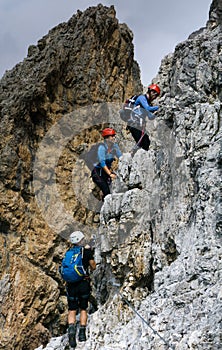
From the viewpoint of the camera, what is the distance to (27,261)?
20.5 m

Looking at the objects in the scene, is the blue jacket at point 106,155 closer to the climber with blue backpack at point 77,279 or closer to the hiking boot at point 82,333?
the climber with blue backpack at point 77,279

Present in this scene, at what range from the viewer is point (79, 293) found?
35.5 feet

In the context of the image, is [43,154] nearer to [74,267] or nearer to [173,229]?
[74,267]

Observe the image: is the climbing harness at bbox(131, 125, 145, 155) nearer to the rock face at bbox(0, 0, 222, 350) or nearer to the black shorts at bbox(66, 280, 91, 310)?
the rock face at bbox(0, 0, 222, 350)

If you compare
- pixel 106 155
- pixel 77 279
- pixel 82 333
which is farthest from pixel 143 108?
pixel 82 333

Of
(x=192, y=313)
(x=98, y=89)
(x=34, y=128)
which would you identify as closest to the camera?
(x=192, y=313)

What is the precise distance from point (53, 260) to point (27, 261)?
1065 millimetres

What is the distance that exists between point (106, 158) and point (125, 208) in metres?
2.84

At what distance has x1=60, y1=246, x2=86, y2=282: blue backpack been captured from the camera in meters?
10.5

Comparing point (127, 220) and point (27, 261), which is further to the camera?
point (27, 261)

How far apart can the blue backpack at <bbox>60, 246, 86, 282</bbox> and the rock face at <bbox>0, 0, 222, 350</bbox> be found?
1.10 metres

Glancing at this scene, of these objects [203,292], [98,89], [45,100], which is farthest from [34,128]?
[203,292]

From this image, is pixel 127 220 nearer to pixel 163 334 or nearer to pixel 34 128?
pixel 163 334

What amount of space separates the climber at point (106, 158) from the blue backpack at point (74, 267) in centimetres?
366
